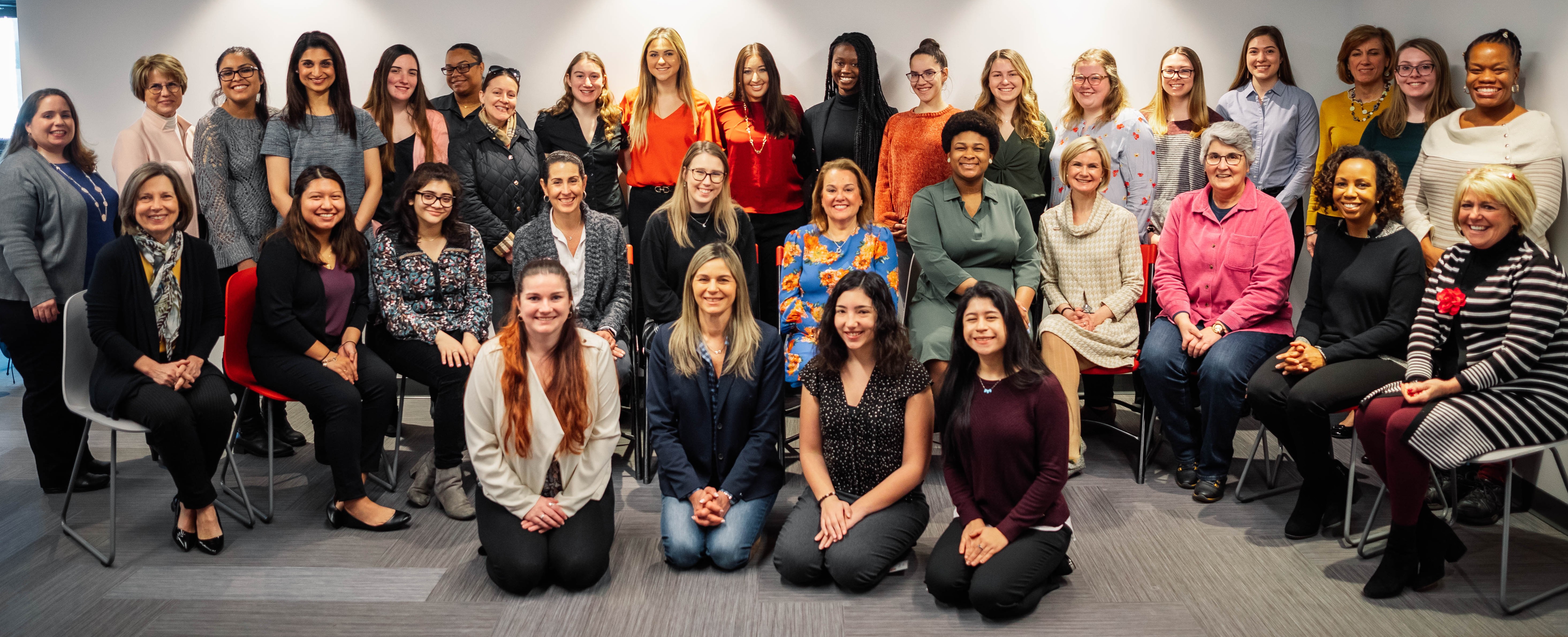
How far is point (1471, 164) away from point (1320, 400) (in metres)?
1.20

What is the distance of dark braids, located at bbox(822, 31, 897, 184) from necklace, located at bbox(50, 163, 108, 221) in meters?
3.00

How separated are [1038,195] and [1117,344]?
34.5 inches

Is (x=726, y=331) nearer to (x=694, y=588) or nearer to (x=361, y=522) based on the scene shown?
(x=694, y=588)

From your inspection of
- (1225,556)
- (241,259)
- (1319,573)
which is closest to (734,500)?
(1225,556)

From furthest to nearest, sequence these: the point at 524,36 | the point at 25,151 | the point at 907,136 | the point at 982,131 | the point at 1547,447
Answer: the point at 524,36 → the point at 907,136 → the point at 982,131 → the point at 25,151 → the point at 1547,447

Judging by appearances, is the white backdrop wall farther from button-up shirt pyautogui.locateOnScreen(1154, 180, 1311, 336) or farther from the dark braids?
button-up shirt pyautogui.locateOnScreen(1154, 180, 1311, 336)

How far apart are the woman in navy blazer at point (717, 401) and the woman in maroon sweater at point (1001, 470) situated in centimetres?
59

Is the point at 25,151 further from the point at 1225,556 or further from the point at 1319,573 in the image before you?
the point at 1319,573

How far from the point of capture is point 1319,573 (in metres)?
2.85

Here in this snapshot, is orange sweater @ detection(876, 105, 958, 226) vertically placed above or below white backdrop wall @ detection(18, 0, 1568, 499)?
below

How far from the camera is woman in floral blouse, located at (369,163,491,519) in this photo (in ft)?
11.2

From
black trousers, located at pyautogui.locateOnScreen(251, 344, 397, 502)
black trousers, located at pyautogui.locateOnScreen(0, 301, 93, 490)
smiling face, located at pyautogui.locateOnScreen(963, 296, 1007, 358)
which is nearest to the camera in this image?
smiling face, located at pyautogui.locateOnScreen(963, 296, 1007, 358)

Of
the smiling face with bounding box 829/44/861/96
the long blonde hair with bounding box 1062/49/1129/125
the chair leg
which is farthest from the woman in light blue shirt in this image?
the chair leg

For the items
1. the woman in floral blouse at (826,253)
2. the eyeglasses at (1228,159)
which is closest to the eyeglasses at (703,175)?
the woman in floral blouse at (826,253)
